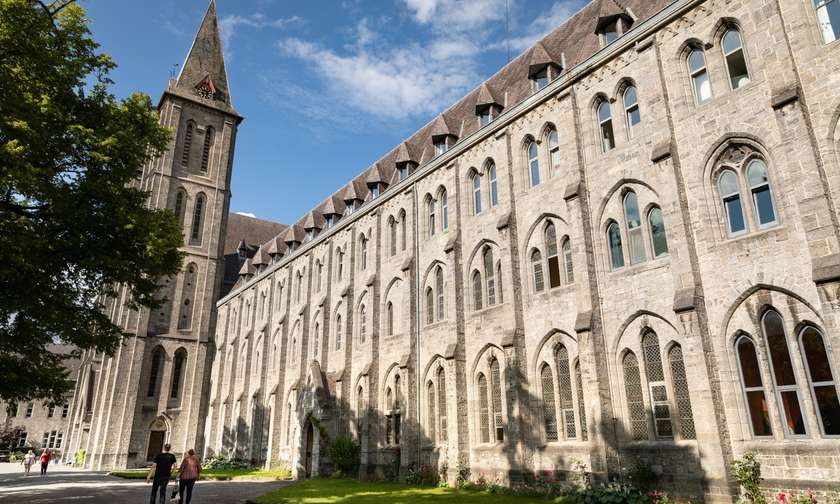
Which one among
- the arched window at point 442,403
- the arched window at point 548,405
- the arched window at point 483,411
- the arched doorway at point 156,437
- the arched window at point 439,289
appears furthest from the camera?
the arched doorway at point 156,437

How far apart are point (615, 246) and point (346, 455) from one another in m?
16.6

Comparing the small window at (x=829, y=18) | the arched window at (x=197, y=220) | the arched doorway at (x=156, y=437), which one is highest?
the arched window at (x=197, y=220)

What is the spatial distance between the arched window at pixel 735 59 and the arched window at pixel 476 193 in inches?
422

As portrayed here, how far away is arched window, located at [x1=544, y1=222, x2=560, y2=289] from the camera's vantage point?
19688mm

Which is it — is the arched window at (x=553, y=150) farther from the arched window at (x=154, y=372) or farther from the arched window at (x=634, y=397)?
the arched window at (x=154, y=372)

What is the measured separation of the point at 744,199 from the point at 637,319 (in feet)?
14.4

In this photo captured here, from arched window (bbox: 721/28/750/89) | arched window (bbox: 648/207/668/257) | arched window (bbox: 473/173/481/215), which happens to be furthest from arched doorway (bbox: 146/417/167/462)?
arched window (bbox: 721/28/750/89)

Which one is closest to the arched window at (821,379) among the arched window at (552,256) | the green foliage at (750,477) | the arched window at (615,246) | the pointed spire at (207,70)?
the green foliage at (750,477)

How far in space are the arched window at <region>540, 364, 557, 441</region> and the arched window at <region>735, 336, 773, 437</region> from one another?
615 centimetres

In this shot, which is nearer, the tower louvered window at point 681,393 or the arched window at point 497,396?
the tower louvered window at point 681,393

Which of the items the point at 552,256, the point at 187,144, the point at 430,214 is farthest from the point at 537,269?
the point at 187,144

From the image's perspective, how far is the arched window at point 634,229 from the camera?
1716 cm

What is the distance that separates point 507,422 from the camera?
19.9 meters

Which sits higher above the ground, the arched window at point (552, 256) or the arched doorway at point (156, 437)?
the arched window at point (552, 256)
